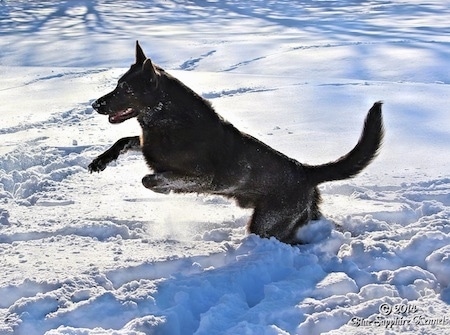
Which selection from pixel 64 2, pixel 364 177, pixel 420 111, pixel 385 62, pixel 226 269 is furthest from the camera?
pixel 64 2

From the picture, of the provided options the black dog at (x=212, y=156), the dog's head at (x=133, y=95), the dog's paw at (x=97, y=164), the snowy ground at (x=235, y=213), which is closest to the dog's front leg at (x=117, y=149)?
the dog's paw at (x=97, y=164)

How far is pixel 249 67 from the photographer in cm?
943

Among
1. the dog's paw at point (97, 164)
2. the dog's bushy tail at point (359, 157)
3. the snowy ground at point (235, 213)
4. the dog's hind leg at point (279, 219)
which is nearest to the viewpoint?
the snowy ground at point (235, 213)

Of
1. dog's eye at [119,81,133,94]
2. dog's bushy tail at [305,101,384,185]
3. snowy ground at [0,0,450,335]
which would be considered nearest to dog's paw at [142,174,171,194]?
snowy ground at [0,0,450,335]

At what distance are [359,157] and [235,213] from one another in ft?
3.60

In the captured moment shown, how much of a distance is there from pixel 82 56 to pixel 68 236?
7.16m

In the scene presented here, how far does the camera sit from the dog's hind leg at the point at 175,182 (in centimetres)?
419

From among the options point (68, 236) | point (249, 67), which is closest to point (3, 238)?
point (68, 236)

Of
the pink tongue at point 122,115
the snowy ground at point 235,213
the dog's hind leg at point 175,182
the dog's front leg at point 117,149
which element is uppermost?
the pink tongue at point 122,115

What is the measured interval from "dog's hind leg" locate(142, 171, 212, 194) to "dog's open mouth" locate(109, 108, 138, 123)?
1.43 ft

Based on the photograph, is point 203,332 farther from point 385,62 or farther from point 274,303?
point 385,62

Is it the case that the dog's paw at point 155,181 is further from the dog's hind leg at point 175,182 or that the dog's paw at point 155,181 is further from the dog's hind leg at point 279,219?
the dog's hind leg at point 279,219

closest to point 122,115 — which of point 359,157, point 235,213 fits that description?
point 235,213

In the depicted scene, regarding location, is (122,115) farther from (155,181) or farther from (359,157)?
(359,157)
